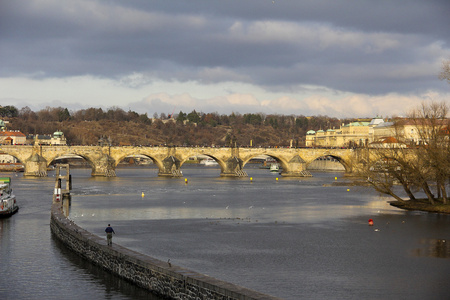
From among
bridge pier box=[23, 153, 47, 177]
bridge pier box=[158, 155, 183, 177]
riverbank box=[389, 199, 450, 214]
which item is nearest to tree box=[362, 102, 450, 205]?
riverbank box=[389, 199, 450, 214]

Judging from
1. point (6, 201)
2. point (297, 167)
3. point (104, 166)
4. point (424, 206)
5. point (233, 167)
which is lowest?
point (424, 206)

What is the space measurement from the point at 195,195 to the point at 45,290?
1998 inches

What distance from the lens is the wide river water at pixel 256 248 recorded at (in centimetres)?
2708

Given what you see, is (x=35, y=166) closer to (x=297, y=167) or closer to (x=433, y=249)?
(x=297, y=167)

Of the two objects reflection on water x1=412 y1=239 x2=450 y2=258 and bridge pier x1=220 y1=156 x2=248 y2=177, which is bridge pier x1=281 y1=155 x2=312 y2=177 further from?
reflection on water x1=412 y1=239 x2=450 y2=258

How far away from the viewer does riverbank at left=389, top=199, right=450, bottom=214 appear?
5597cm

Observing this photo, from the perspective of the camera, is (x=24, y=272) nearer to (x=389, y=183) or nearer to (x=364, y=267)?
(x=364, y=267)

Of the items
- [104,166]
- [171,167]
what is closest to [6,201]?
[104,166]

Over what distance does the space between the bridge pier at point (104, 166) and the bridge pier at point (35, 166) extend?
9741 millimetres

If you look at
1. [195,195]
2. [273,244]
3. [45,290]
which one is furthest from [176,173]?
[45,290]

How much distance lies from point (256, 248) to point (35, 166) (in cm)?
9271

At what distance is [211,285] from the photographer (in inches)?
838

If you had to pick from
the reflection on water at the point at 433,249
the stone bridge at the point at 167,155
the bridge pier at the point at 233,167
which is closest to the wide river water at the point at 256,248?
the reflection on water at the point at 433,249

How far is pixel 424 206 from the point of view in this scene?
58312mm
